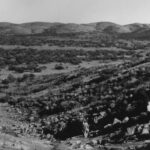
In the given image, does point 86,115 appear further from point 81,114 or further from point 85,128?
point 85,128

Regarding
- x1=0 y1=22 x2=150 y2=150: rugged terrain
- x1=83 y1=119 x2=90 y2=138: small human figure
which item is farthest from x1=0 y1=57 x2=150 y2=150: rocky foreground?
x1=83 y1=119 x2=90 y2=138: small human figure

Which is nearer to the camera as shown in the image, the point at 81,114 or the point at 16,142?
the point at 16,142

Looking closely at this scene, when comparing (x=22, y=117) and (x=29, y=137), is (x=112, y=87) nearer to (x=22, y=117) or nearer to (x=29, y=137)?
(x=22, y=117)

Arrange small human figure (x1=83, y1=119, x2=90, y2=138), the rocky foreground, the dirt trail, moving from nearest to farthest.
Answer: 1. the dirt trail
2. the rocky foreground
3. small human figure (x1=83, y1=119, x2=90, y2=138)

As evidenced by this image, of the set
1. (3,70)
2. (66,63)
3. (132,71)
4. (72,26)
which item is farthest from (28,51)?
(72,26)

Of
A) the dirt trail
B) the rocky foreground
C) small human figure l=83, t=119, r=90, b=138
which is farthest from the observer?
small human figure l=83, t=119, r=90, b=138

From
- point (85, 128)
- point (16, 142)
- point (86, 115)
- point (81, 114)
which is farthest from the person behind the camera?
point (81, 114)

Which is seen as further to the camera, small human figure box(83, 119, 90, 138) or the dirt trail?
small human figure box(83, 119, 90, 138)

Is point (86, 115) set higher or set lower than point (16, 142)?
higher

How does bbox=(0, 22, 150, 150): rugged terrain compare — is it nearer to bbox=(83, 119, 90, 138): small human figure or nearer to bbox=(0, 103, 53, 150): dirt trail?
bbox=(0, 103, 53, 150): dirt trail

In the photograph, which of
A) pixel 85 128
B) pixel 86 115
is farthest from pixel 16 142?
pixel 86 115

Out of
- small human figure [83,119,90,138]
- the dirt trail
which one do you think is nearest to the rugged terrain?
the dirt trail

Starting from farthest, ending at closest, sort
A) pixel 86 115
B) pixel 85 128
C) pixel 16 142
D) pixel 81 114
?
pixel 81 114
pixel 86 115
pixel 85 128
pixel 16 142
